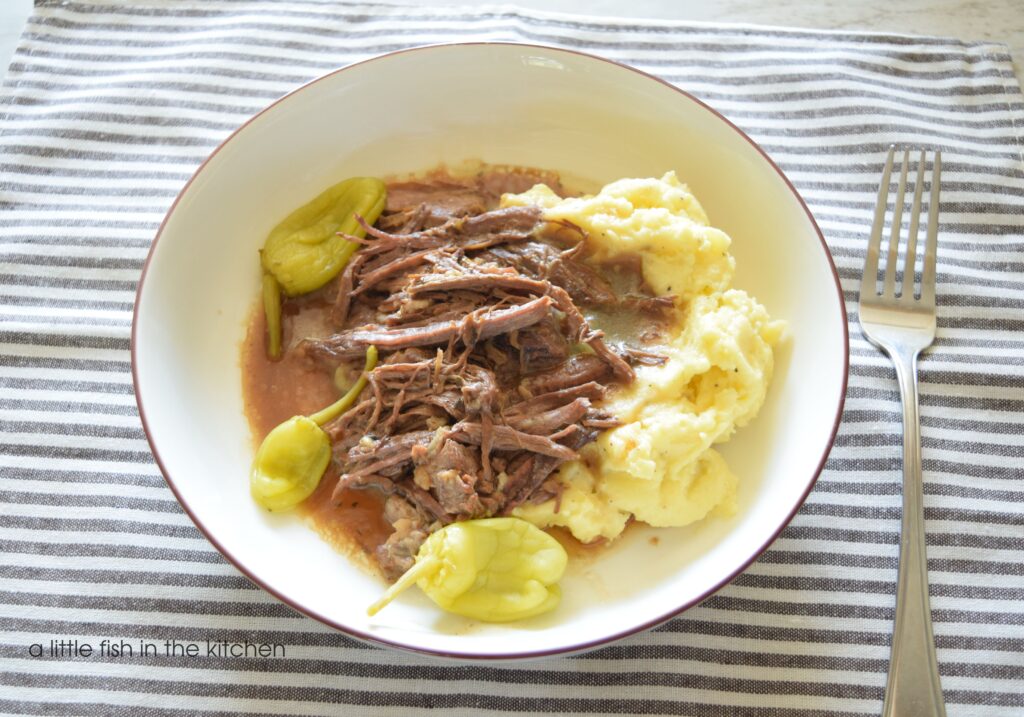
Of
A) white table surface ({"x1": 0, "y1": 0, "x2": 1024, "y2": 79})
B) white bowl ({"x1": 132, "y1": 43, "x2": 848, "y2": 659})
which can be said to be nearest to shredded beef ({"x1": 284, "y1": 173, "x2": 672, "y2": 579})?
white bowl ({"x1": 132, "y1": 43, "x2": 848, "y2": 659})

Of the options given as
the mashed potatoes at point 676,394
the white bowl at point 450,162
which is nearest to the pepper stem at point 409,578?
the white bowl at point 450,162

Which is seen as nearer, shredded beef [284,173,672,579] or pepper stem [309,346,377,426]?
shredded beef [284,173,672,579]

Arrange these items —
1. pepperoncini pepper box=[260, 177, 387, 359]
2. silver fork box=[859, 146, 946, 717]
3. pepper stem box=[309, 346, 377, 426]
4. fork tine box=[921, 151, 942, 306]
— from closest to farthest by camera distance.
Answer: silver fork box=[859, 146, 946, 717]
pepper stem box=[309, 346, 377, 426]
pepperoncini pepper box=[260, 177, 387, 359]
fork tine box=[921, 151, 942, 306]

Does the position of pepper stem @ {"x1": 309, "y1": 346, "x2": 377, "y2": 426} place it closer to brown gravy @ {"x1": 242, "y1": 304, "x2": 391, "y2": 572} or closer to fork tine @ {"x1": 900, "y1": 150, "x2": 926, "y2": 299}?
brown gravy @ {"x1": 242, "y1": 304, "x2": 391, "y2": 572}

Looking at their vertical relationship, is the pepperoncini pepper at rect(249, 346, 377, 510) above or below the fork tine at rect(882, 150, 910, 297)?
below

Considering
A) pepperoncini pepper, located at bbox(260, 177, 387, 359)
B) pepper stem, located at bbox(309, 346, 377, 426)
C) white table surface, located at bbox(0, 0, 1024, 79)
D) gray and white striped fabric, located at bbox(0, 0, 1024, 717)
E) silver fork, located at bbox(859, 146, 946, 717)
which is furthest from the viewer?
white table surface, located at bbox(0, 0, 1024, 79)

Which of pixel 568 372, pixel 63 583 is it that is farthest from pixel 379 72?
pixel 63 583

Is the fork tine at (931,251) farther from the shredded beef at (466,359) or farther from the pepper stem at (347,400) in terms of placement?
the pepper stem at (347,400)

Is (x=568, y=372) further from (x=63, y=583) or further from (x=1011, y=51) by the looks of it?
(x=1011, y=51)
